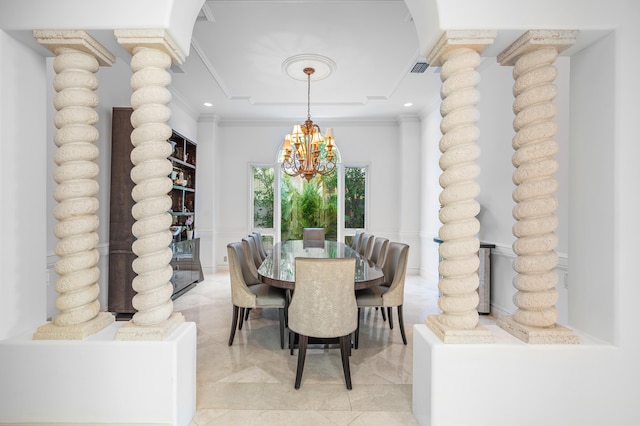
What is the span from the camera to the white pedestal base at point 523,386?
1.66m

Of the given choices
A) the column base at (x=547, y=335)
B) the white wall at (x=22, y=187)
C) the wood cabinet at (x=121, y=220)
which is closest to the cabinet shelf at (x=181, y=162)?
the wood cabinet at (x=121, y=220)

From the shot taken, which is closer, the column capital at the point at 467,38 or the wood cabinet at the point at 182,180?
the column capital at the point at 467,38

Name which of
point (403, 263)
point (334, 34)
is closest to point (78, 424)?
point (403, 263)

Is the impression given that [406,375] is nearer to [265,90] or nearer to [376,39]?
[376,39]

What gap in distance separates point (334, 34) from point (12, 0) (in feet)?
8.55

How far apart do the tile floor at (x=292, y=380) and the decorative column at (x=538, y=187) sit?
38.0 inches

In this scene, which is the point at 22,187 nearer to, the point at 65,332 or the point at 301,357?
the point at 65,332

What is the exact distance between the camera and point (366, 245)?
14.6ft

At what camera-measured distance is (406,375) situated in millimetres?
2459

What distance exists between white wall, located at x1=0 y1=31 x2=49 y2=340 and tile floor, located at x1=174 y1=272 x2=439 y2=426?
1.18 m

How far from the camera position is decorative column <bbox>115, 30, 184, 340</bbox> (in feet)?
5.61

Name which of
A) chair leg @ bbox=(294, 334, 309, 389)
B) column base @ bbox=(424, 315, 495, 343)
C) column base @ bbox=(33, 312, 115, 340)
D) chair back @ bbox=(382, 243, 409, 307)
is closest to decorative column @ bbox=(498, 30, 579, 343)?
column base @ bbox=(424, 315, 495, 343)

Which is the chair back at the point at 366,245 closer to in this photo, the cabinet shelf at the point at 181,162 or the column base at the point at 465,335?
the column base at the point at 465,335

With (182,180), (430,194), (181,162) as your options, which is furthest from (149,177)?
(430,194)
